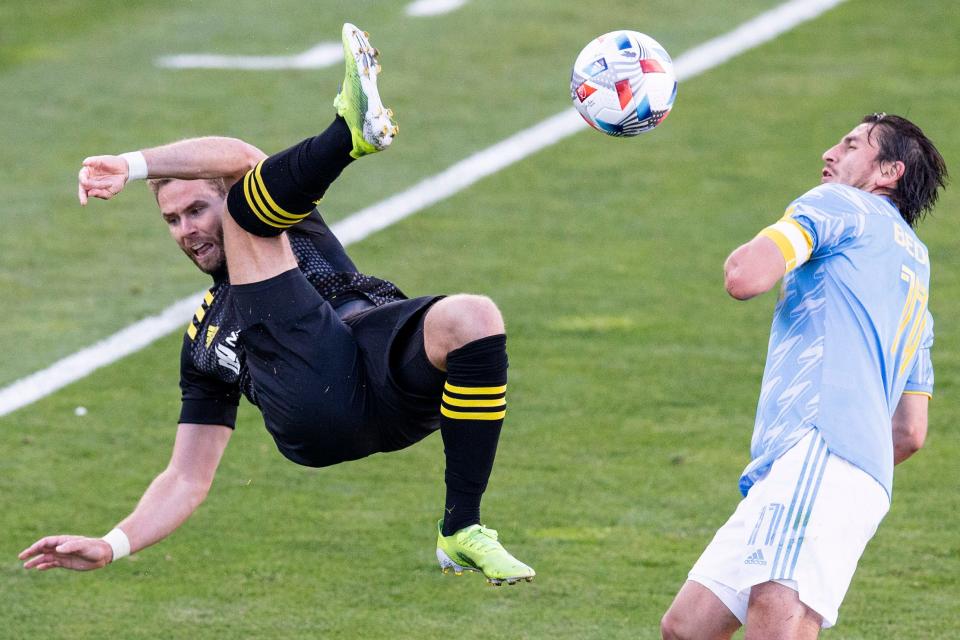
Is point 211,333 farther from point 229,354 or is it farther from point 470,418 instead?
point 470,418

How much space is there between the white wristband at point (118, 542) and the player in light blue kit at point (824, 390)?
200cm

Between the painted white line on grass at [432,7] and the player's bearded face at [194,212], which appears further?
the painted white line on grass at [432,7]

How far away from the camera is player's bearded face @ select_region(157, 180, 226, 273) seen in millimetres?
5859

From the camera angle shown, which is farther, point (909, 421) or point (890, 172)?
point (909, 421)

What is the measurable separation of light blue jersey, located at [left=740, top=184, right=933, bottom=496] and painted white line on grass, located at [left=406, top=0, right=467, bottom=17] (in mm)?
11155

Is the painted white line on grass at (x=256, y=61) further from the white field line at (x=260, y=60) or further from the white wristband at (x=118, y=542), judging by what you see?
the white wristband at (x=118, y=542)

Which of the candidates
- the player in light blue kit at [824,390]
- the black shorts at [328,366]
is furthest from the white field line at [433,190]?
the player in light blue kit at [824,390]

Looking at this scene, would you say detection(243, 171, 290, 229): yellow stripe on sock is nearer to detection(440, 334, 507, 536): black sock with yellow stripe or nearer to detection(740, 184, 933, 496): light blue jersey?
detection(440, 334, 507, 536): black sock with yellow stripe

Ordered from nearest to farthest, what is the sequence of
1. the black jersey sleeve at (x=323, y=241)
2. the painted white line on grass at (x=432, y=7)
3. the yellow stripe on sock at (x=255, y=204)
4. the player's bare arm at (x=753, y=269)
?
the player's bare arm at (x=753, y=269)
the yellow stripe on sock at (x=255, y=204)
the black jersey sleeve at (x=323, y=241)
the painted white line on grass at (x=432, y=7)

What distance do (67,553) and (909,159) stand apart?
316cm

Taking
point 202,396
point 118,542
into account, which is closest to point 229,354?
point 202,396

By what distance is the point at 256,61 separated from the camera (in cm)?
1475

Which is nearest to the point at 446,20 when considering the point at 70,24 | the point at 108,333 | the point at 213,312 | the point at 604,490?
the point at 70,24

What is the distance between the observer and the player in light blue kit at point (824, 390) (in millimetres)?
4910
